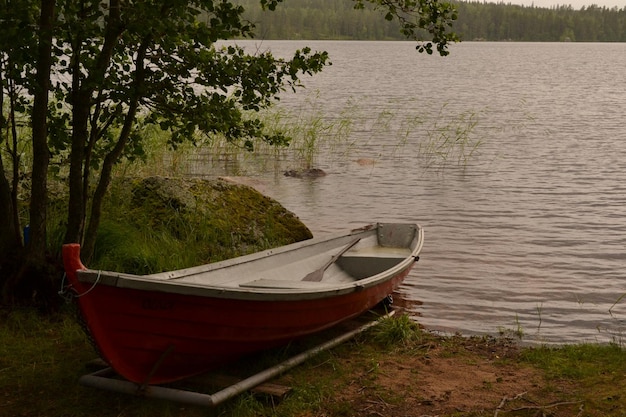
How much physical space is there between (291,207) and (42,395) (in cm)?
1039

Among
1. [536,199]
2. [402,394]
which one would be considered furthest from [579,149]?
[402,394]

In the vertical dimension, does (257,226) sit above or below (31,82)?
below

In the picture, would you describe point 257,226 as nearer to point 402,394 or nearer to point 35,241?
point 35,241

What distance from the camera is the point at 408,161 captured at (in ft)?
73.2

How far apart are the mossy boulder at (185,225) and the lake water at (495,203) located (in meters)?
2.06

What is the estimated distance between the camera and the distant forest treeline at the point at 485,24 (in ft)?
536

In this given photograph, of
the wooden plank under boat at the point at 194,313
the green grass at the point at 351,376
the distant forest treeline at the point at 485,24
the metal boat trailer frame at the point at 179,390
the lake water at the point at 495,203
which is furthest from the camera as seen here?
the distant forest treeline at the point at 485,24

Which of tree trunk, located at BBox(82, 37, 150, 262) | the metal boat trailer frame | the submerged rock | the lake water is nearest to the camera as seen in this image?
the metal boat trailer frame

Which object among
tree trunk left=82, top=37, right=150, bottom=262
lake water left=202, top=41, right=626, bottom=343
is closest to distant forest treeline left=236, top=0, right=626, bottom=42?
lake water left=202, top=41, right=626, bottom=343

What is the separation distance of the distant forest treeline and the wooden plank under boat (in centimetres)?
15225

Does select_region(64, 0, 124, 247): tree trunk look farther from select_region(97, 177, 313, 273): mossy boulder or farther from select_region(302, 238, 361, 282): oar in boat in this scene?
select_region(302, 238, 361, 282): oar in boat

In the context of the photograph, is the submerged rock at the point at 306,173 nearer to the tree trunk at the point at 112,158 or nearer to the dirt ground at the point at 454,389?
the tree trunk at the point at 112,158

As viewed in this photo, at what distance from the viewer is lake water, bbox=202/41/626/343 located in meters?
9.66

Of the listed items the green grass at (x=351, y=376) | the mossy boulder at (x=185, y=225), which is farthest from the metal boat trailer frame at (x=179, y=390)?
the mossy boulder at (x=185, y=225)
